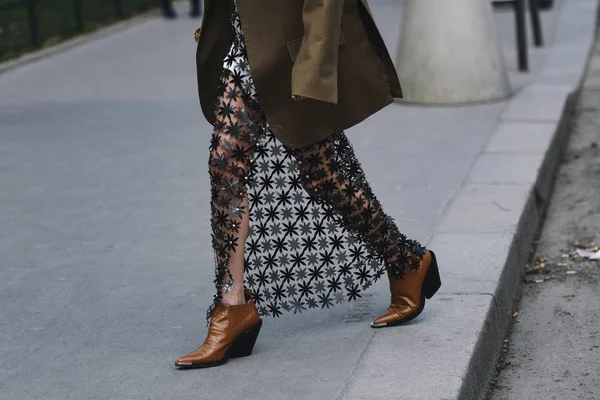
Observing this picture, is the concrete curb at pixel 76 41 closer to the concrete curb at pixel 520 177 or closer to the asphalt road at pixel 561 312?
the concrete curb at pixel 520 177

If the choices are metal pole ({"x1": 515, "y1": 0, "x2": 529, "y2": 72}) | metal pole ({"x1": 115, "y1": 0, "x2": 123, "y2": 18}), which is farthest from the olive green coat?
metal pole ({"x1": 115, "y1": 0, "x2": 123, "y2": 18})

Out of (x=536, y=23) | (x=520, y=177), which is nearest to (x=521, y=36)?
(x=536, y=23)

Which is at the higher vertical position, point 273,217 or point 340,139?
point 340,139

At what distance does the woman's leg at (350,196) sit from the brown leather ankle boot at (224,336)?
0.44 metres

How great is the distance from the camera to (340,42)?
3498mm

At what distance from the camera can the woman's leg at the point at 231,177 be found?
11.5 feet

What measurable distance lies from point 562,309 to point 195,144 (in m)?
3.35

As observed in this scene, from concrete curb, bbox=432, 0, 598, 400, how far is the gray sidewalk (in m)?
0.02

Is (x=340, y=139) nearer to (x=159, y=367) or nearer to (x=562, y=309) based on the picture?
(x=159, y=367)

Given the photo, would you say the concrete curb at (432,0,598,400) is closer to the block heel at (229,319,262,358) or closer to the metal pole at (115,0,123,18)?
the block heel at (229,319,262,358)

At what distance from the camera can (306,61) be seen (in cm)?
332

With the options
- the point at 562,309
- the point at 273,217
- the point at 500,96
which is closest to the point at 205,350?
the point at 273,217

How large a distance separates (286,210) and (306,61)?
0.65 m

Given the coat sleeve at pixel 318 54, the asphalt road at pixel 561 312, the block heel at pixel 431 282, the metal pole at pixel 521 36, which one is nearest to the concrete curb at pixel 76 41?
the metal pole at pixel 521 36
